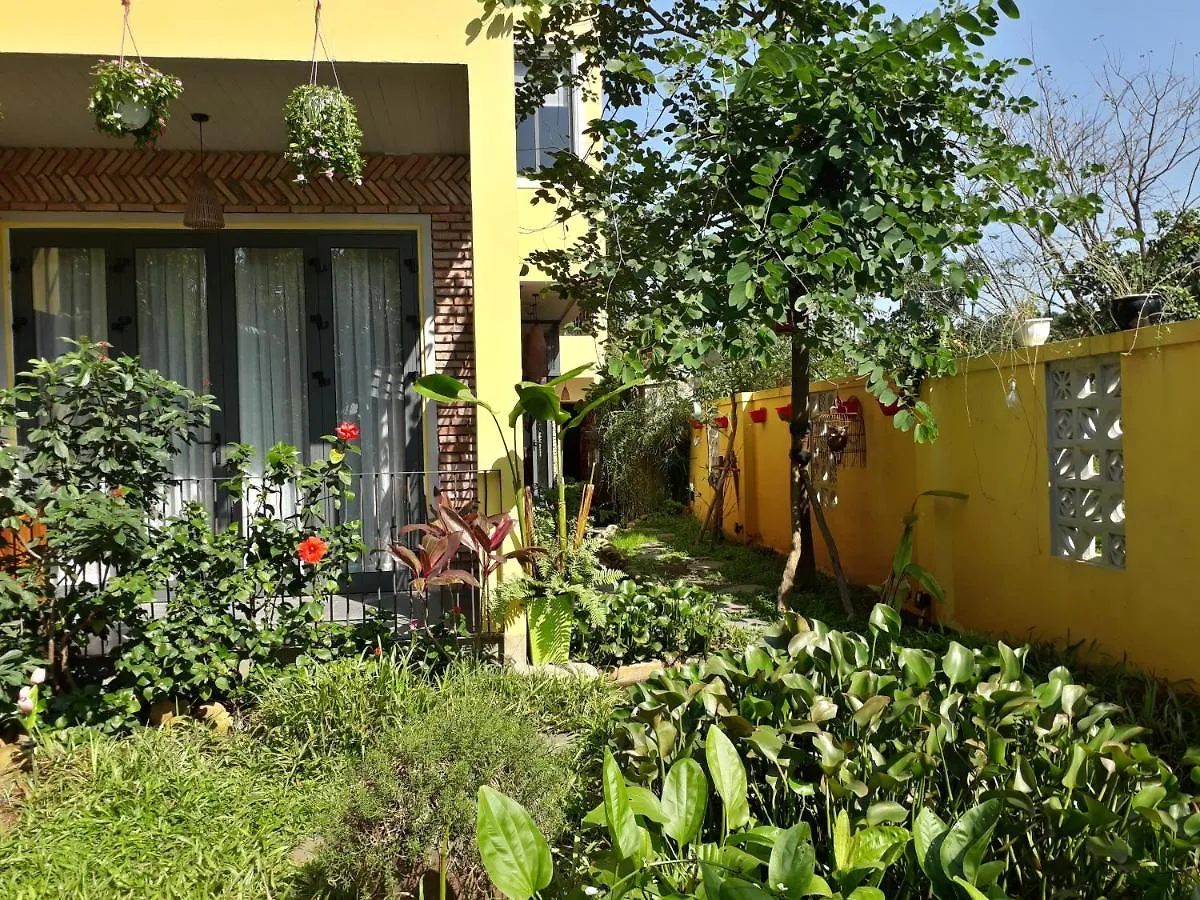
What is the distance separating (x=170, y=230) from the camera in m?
6.48

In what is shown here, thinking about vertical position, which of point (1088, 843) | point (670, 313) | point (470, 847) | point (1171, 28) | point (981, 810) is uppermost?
point (1171, 28)

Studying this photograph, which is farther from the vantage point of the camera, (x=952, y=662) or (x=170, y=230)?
(x=170, y=230)

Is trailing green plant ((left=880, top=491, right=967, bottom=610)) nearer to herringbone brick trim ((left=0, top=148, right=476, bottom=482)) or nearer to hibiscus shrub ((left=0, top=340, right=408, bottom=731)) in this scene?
herringbone brick trim ((left=0, top=148, right=476, bottom=482))

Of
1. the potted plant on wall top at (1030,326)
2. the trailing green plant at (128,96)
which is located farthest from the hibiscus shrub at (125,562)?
the potted plant on wall top at (1030,326)

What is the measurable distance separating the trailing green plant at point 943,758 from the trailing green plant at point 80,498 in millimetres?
2799

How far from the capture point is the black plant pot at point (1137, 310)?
15.3 ft

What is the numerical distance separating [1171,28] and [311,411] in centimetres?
917

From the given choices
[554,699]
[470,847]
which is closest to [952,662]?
[470,847]

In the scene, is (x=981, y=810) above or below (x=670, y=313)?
below

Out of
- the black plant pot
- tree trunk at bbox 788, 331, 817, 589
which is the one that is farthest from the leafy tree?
tree trunk at bbox 788, 331, 817, 589

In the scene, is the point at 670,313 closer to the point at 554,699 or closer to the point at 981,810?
the point at 554,699

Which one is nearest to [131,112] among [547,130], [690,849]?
[690,849]

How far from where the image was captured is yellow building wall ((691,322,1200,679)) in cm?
442

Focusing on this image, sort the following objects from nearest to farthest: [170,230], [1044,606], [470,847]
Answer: [470,847] < [1044,606] < [170,230]
